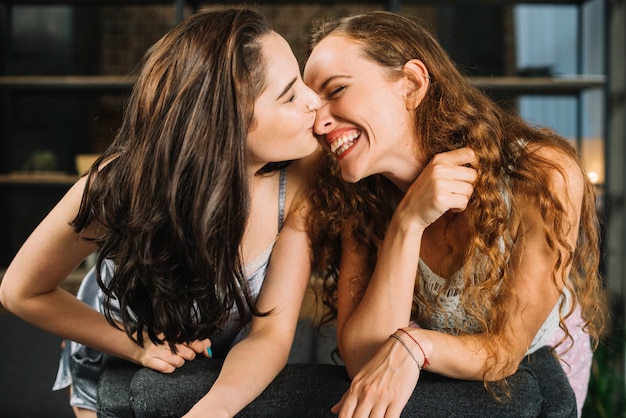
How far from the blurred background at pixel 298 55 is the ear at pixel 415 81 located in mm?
1948

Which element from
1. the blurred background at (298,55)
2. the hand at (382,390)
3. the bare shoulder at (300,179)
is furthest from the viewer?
the blurred background at (298,55)

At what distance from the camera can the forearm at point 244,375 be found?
51.8 inches

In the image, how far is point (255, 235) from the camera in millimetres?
1715

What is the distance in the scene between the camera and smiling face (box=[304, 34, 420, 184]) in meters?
1.61

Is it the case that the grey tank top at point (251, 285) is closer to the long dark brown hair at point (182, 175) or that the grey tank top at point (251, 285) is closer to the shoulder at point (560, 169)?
the long dark brown hair at point (182, 175)

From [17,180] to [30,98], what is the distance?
0.76 meters

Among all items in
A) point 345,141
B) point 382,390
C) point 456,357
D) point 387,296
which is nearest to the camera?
point 382,390

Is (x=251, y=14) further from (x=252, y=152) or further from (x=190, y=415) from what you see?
(x=190, y=415)

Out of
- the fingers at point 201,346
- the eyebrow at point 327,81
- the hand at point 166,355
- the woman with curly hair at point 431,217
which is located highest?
the eyebrow at point 327,81

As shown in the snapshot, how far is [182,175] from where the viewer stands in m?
1.42

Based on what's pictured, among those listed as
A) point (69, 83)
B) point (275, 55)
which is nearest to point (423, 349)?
point (275, 55)

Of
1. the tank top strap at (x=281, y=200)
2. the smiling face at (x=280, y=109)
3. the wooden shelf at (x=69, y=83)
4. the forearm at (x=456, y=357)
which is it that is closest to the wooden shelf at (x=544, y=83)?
the wooden shelf at (x=69, y=83)

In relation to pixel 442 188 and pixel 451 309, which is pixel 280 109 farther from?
pixel 451 309

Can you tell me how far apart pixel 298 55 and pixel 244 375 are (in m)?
3.11
